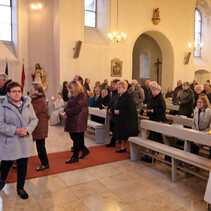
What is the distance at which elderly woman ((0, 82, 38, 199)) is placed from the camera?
9.71ft

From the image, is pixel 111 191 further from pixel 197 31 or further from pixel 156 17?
pixel 197 31

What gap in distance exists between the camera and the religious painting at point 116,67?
11.4 m

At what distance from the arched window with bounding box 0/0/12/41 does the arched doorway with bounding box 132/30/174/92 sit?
691 centimetres

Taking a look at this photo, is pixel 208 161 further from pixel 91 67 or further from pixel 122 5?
pixel 122 5

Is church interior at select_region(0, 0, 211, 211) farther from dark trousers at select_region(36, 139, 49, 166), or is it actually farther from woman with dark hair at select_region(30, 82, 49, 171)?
woman with dark hair at select_region(30, 82, 49, 171)

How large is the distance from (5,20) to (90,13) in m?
3.79

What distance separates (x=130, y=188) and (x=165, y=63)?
11.4m

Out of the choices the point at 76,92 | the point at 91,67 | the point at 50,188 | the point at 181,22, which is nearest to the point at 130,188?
the point at 50,188

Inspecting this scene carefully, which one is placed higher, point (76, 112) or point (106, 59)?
point (106, 59)

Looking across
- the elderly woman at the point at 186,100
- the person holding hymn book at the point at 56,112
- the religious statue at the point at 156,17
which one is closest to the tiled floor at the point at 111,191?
the elderly woman at the point at 186,100

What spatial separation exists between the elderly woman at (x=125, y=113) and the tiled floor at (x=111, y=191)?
2.48ft

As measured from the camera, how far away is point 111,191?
11.5ft

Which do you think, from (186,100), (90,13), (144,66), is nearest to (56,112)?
(186,100)

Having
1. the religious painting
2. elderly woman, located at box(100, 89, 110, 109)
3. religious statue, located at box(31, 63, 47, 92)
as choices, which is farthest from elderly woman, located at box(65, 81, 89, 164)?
the religious painting
